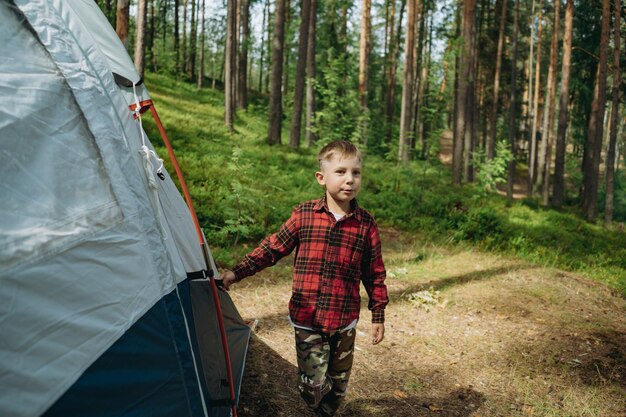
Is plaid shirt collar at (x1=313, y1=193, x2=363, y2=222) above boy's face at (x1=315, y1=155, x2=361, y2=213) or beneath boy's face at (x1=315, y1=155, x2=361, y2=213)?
beneath

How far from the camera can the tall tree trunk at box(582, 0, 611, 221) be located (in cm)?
1477

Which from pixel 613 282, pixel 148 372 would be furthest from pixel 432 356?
pixel 613 282

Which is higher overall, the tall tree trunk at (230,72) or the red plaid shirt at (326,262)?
the tall tree trunk at (230,72)

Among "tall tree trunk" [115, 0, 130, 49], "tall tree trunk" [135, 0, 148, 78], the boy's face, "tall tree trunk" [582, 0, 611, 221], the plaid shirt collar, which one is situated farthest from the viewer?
"tall tree trunk" [582, 0, 611, 221]

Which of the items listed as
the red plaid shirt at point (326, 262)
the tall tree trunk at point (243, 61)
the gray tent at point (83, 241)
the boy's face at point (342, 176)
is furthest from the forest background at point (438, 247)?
the boy's face at point (342, 176)

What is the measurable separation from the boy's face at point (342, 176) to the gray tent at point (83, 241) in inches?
37.8

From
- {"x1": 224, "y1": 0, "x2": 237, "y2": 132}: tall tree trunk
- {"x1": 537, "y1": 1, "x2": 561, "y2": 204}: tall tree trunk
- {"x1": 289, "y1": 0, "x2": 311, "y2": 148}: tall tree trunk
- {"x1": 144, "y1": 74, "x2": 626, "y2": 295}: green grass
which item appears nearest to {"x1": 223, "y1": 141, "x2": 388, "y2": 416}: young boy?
{"x1": 144, "y1": 74, "x2": 626, "y2": 295}: green grass

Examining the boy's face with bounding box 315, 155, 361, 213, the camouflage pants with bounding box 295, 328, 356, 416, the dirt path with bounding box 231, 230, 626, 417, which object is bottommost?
the dirt path with bounding box 231, 230, 626, 417

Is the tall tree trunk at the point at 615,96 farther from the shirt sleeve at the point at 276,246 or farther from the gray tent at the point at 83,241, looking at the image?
the gray tent at the point at 83,241

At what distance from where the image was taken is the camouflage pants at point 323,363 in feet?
9.02

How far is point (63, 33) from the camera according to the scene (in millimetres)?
2180

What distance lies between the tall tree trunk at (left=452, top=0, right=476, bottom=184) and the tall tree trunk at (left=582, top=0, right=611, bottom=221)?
4266 millimetres

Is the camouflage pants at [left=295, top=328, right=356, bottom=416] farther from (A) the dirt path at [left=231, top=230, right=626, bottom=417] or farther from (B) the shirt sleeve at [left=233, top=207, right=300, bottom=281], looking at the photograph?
(A) the dirt path at [left=231, top=230, right=626, bottom=417]

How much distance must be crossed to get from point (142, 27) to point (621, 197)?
23.8m
